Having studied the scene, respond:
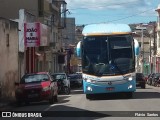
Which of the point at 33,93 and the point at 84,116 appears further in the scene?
the point at 33,93

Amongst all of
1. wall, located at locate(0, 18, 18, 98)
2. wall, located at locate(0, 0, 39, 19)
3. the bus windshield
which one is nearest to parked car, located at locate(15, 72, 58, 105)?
the bus windshield

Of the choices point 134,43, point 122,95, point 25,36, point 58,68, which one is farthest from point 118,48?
point 58,68

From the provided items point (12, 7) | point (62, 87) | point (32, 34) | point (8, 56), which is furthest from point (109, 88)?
point (12, 7)

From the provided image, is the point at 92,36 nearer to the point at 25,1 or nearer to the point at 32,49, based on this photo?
the point at 32,49

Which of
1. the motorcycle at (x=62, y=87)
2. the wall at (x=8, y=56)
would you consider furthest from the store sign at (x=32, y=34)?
the wall at (x=8, y=56)

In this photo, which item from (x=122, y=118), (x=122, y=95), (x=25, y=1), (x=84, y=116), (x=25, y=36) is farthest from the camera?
(x=25, y=1)

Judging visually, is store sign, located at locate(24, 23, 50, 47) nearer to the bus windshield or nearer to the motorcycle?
the motorcycle

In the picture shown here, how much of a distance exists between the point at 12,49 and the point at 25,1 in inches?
816

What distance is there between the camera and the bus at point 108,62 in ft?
87.8

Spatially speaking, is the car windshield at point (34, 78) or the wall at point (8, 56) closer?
the car windshield at point (34, 78)

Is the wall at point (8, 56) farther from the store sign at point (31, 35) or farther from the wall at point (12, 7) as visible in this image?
the wall at point (12, 7)

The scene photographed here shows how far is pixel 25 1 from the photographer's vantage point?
54031 millimetres

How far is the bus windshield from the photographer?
26.8 meters

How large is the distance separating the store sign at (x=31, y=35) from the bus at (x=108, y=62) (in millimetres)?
13181
